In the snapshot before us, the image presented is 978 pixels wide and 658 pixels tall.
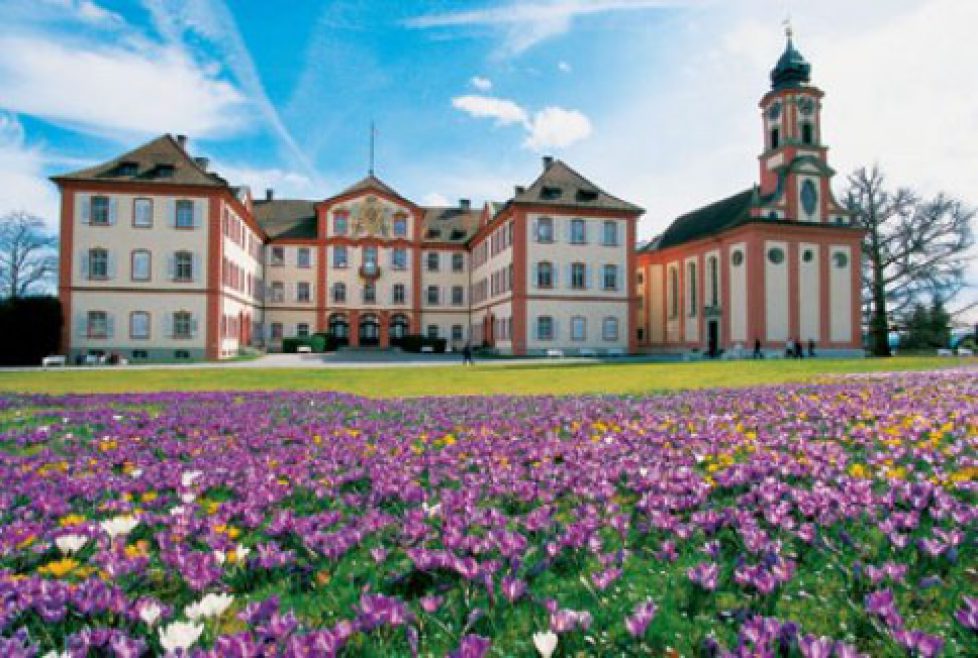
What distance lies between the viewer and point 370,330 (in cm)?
5622

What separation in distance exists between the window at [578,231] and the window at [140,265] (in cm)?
2857

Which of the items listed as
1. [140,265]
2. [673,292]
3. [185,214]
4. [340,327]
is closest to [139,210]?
[185,214]

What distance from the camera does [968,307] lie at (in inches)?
1775

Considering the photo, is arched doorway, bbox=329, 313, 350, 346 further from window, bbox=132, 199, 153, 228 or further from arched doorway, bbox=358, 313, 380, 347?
window, bbox=132, 199, 153, 228

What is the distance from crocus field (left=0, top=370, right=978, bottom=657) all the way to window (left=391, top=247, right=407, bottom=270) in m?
51.1

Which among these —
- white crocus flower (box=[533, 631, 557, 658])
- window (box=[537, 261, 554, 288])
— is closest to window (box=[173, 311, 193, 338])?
window (box=[537, 261, 554, 288])

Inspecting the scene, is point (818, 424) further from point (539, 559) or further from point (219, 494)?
point (219, 494)

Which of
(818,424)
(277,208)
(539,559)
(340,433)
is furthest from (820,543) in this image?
(277,208)

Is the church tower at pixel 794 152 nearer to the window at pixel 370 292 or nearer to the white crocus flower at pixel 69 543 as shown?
the window at pixel 370 292

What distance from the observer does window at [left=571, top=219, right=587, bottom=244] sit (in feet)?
146

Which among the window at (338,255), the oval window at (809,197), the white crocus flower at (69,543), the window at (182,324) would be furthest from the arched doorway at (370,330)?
the white crocus flower at (69,543)

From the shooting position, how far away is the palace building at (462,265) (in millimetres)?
38406

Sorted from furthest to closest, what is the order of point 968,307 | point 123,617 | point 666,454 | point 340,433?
point 968,307
point 340,433
point 666,454
point 123,617

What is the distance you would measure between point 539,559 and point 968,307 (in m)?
55.3
